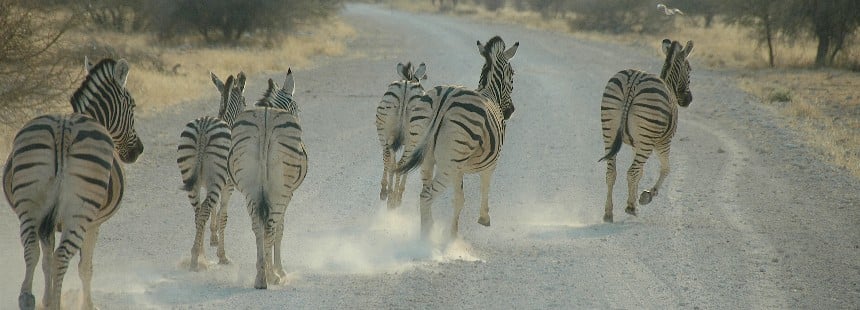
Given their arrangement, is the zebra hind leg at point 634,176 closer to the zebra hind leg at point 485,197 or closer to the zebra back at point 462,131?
the zebra hind leg at point 485,197

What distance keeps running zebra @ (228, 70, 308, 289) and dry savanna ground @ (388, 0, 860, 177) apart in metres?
9.04

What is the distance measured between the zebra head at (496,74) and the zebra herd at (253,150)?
0.01 metres

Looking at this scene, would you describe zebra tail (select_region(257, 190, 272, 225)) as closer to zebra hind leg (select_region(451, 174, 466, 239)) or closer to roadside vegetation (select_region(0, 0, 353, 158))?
zebra hind leg (select_region(451, 174, 466, 239))

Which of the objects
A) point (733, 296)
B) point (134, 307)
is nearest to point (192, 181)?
point (134, 307)

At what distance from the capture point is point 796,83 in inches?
985

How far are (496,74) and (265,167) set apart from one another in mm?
3910

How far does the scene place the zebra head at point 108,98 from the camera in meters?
7.37

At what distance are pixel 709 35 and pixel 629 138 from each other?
3445 centimetres

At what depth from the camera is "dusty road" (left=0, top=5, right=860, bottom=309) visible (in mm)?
7324

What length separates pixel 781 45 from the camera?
1347 inches

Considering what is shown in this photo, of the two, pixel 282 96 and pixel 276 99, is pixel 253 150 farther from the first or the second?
pixel 282 96

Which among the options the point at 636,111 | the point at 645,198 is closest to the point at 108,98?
the point at 636,111

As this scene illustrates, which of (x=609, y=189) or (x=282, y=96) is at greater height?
(x=282, y=96)

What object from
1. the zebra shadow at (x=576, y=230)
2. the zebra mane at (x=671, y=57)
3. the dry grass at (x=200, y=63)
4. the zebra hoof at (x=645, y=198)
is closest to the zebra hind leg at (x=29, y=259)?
the zebra shadow at (x=576, y=230)
